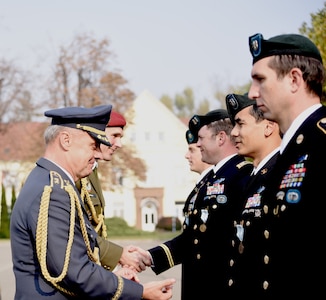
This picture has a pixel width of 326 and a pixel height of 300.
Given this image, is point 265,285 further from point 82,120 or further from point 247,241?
point 82,120

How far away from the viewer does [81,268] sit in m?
3.92

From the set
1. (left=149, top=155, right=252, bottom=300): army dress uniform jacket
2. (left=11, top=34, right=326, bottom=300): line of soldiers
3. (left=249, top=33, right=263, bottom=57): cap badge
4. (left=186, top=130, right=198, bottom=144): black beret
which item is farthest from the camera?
(left=186, top=130, right=198, bottom=144): black beret

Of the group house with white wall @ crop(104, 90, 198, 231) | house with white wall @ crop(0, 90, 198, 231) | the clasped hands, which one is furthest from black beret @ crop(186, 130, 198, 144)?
house with white wall @ crop(104, 90, 198, 231)

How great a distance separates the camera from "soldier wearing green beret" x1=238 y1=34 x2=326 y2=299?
3098mm

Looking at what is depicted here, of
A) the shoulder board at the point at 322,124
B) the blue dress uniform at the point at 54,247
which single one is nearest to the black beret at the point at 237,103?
the blue dress uniform at the point at 54,247

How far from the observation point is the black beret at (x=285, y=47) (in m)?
3.40

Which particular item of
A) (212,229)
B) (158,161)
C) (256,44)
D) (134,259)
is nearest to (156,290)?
(212,229)

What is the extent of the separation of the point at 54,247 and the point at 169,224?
4885 centimetres

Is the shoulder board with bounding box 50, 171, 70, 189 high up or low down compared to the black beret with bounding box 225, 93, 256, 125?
down

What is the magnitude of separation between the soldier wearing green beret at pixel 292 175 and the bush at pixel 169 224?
47.4 metres

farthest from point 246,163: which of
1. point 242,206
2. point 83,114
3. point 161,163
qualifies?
point 161,163

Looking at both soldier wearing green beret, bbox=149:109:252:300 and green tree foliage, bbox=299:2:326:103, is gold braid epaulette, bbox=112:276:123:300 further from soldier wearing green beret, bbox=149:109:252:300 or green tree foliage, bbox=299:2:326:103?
green tree foliage, bbox=299:2:326:103

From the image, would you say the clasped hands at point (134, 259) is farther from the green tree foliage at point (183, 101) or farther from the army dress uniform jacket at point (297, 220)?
the green tree foliage at point (183, 101)

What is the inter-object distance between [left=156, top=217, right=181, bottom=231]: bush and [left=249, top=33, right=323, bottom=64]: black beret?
47362 mm
